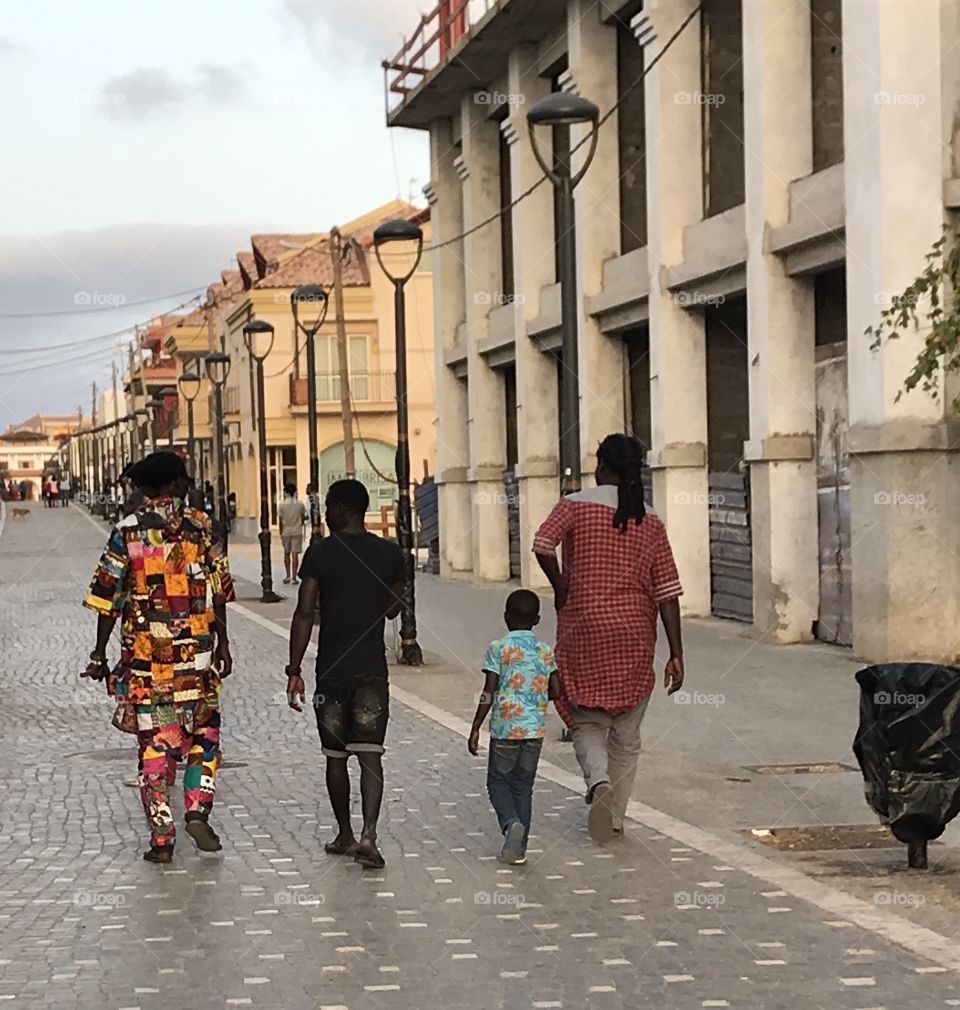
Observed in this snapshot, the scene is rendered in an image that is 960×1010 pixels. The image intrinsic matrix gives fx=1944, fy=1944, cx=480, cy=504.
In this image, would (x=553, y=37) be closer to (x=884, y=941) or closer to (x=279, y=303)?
(x=884, y=941)

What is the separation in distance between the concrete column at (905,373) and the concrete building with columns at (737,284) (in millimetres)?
19

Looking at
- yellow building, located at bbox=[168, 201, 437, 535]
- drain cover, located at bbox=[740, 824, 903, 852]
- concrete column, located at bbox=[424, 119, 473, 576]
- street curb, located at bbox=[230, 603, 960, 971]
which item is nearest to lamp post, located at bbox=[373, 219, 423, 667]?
street curb, located at bbox=[230, 603, 960, 971]

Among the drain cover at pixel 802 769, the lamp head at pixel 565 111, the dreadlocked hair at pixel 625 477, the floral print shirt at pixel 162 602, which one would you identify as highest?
the lamp head at pixel 565 111

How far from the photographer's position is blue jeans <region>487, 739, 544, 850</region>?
340 inches

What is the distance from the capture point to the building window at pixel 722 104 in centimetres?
2227

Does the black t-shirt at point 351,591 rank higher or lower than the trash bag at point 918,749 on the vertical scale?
higher

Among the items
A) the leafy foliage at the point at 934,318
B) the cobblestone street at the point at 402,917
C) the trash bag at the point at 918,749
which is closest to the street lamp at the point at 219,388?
the leafy foliage at the point at 934,318

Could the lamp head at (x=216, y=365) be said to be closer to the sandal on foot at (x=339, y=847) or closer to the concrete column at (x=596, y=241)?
the concrete column at (x=596, y=241)

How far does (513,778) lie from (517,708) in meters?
0.31

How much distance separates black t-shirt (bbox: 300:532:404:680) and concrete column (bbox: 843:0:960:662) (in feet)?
28.6

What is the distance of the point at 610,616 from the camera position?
903 cm

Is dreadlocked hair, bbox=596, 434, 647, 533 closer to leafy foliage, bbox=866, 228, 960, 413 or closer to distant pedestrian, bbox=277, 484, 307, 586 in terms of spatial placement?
leafy foliage, bbox=866, 228, 960, 413

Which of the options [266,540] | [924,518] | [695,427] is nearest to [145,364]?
[266,540]

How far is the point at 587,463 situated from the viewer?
2641cm
